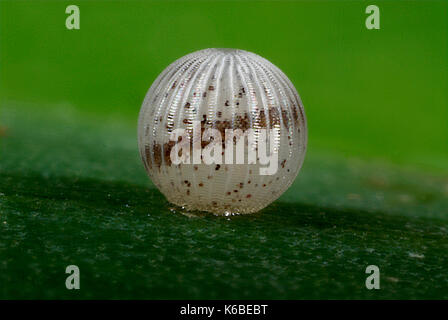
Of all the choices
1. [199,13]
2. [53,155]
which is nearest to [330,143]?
[199,13]

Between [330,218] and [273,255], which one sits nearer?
[273,255]

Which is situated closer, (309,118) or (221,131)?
(221,131)

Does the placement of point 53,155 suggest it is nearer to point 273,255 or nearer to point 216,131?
point 216,131

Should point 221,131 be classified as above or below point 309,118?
above
